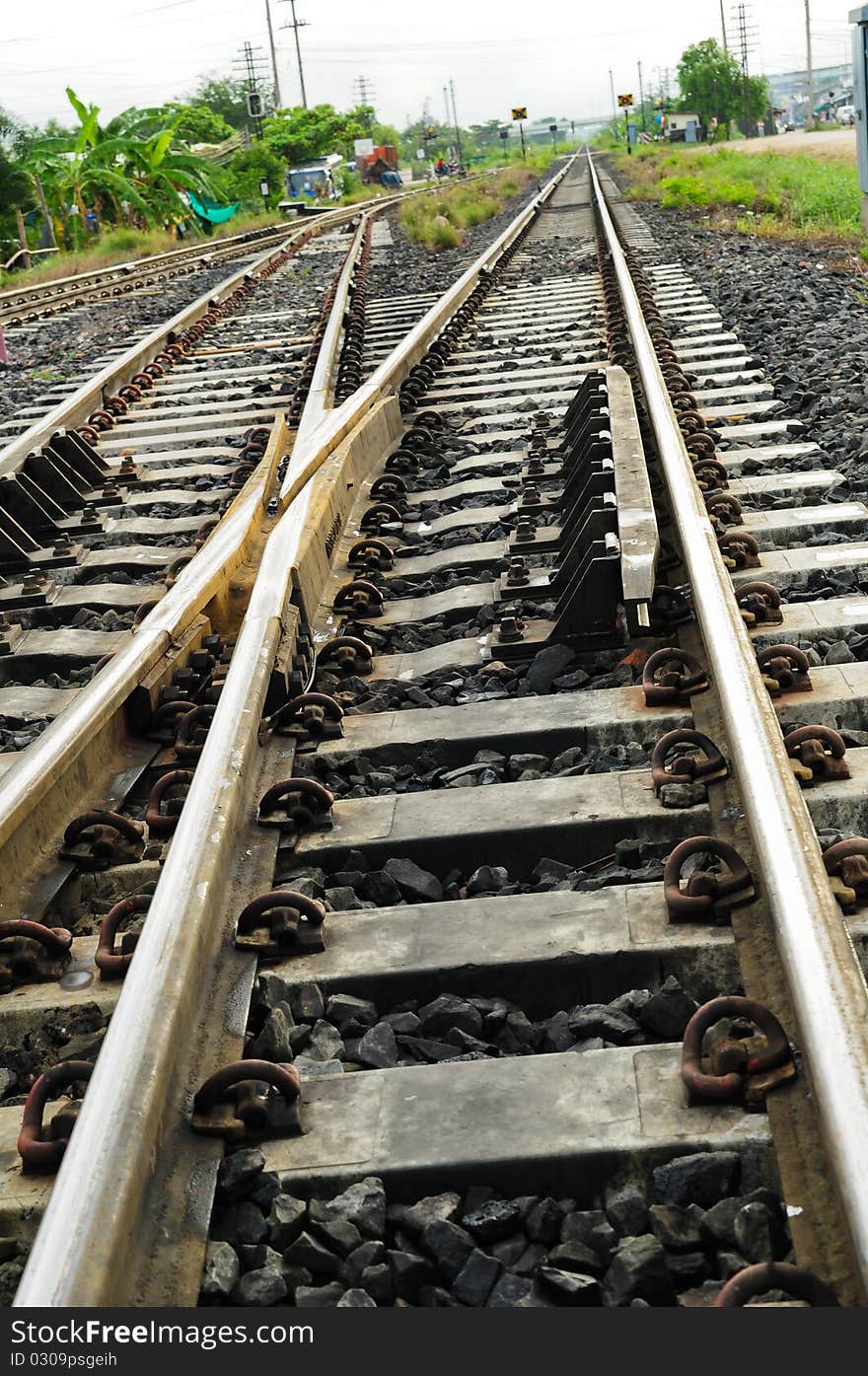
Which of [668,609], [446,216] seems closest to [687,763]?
[668,609]

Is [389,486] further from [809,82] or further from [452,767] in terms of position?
[809,82]

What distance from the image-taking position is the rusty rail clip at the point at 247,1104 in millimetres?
2076

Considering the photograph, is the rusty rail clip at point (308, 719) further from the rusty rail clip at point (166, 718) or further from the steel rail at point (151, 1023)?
the rusty rail clip at point (166, 718)

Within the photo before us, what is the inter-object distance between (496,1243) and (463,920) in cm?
76

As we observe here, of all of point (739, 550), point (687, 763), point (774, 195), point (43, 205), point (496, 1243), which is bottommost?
point (496, 1243)

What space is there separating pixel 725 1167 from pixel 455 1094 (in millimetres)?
416

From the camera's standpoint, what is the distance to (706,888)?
8.04 ft

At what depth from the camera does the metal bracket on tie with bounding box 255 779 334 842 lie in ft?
9.71

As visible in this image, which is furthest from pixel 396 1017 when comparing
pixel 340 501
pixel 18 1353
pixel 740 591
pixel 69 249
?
pixel 69 249

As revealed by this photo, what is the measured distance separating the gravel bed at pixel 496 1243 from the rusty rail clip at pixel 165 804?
1.10 meters

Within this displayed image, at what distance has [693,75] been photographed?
334ft

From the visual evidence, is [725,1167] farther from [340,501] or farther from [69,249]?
[69,249]

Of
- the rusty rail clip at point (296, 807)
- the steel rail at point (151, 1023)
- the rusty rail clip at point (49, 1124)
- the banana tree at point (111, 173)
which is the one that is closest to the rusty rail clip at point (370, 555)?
the steel rail at point (151, 1023)

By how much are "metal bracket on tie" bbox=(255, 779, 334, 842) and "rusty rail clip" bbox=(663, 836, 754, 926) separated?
799 mm
